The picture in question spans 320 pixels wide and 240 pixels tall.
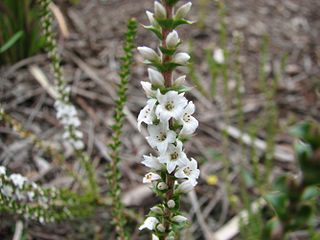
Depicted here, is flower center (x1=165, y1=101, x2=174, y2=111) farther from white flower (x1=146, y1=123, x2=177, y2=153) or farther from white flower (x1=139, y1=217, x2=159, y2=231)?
white flower (x1=139, y1=217, x2=159, y2=231)

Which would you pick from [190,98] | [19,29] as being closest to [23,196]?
[19,29]

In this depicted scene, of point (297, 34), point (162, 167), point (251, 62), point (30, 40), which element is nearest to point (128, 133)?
point (30, 40)

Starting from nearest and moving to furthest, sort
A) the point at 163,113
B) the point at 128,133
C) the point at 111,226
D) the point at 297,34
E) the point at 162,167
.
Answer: the point at 163,113, the point at 162,167, the point at 111,226, the point at 128,133, the point at 297,34

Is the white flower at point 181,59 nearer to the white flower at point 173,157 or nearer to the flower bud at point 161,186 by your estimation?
the white flower at point 173,157

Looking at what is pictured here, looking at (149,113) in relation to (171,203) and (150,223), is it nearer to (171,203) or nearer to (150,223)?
(171,203)

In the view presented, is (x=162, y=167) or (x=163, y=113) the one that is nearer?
(x=163, y=113)

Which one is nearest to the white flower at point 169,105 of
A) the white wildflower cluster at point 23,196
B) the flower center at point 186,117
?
the flower center at point 186,117

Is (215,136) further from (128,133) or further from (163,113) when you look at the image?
(163,113)
